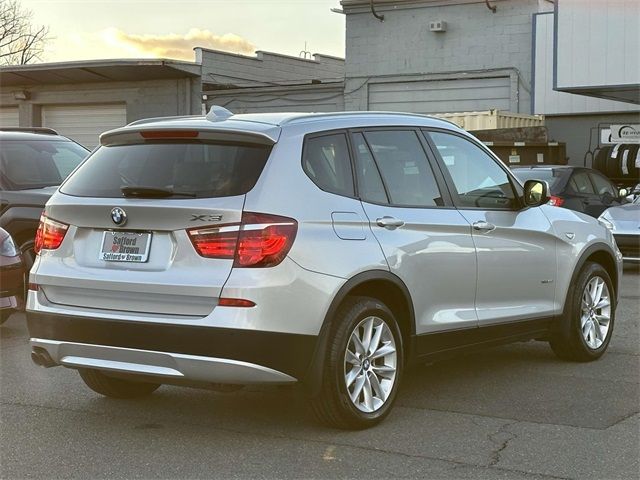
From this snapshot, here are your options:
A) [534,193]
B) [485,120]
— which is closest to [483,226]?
[534,193]

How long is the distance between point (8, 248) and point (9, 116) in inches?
1150

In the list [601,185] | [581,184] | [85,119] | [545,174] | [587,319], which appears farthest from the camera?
[85,119]

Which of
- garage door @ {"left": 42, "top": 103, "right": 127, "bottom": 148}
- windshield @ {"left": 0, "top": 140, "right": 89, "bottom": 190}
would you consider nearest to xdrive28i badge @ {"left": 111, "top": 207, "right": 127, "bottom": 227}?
windshield @ {"left": 0, "top": 140, "right": 89, "bottom": 190}

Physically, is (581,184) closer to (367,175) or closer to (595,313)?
(595,313)

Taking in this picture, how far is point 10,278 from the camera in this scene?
8.89 m

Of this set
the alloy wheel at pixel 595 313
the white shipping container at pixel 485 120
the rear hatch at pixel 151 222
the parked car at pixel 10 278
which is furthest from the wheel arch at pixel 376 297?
the white shipping container at pixel 485 120

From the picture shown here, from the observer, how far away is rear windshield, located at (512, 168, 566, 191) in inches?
616

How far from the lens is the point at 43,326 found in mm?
5684

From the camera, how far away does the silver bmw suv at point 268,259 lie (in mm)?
5215

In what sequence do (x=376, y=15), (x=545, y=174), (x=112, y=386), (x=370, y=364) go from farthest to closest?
(x=376, y=15) < (x=545, y=174) < (x=112, y=386) < (x=370, y=364)

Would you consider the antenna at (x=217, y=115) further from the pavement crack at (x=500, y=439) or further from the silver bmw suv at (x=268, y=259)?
the pavement crack at (x=500, y=439)

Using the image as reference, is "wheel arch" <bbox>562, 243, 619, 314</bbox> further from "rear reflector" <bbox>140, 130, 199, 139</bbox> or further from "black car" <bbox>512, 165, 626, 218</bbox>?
"black car" <bbox>512, 165, 626, 218</bbox>

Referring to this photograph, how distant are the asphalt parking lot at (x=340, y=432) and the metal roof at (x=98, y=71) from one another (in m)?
25.1

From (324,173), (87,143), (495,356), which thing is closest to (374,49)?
(87,143)
